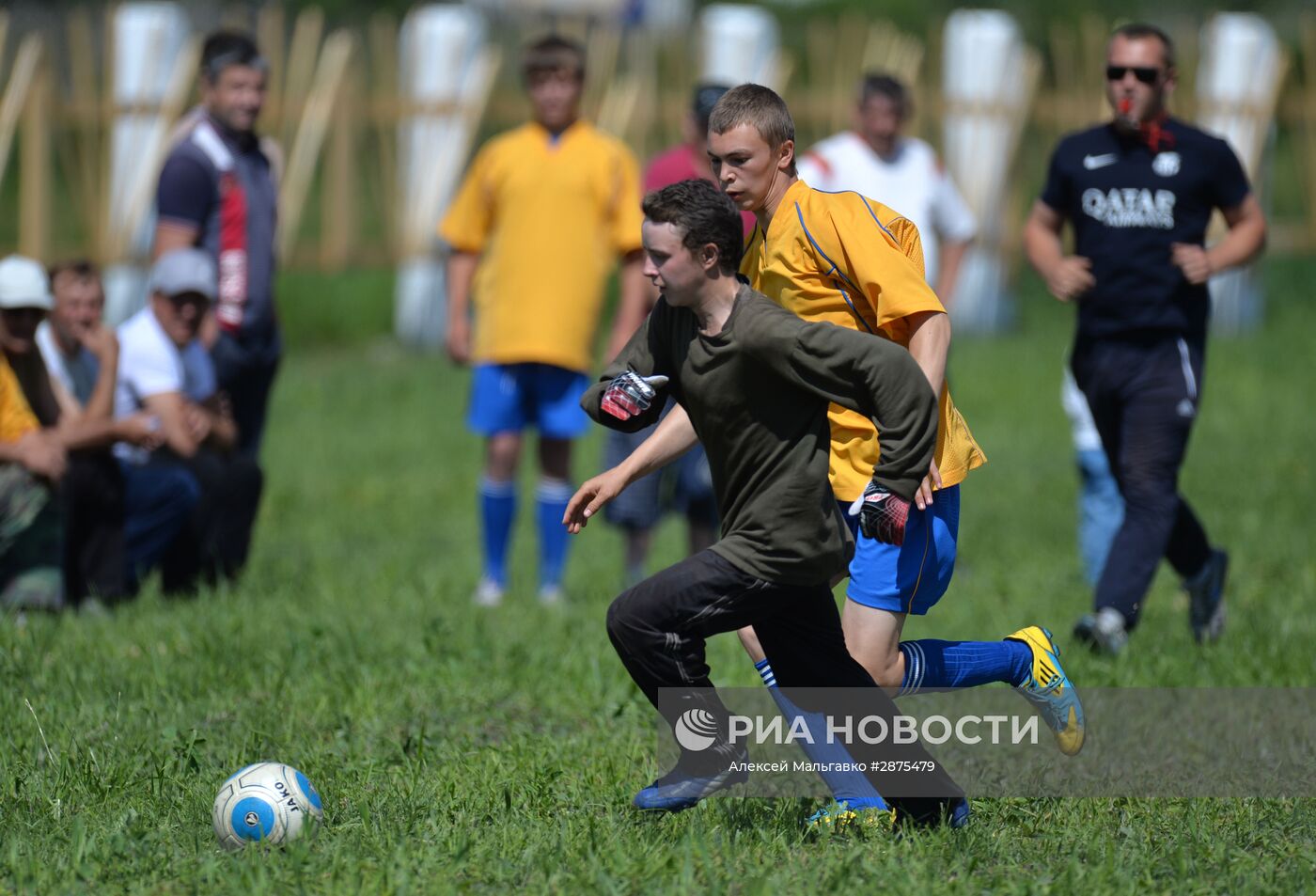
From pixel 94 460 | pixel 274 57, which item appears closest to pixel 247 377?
pixel 94 460

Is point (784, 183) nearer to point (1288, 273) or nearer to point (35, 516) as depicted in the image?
point (35, 516)

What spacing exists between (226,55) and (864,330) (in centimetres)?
415

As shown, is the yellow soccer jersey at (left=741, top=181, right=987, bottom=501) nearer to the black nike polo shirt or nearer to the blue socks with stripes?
the black nike polo shirt

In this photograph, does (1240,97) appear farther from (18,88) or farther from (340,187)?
(18,88)

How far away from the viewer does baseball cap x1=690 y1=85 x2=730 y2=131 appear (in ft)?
24.5

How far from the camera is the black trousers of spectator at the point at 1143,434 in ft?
20.3

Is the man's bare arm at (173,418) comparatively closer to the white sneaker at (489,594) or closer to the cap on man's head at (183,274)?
the cap on man's head at (183,274)

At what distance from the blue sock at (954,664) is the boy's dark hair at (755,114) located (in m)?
1.35

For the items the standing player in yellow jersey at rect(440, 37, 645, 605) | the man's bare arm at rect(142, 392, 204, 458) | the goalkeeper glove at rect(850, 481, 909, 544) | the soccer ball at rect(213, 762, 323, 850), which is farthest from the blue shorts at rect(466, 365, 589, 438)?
the goalkeeper glove at rect(850, 481, 909, 544)

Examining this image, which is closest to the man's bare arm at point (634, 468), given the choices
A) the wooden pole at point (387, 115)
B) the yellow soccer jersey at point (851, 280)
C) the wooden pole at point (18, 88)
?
the yellow soccer jersey at point (851, 280)

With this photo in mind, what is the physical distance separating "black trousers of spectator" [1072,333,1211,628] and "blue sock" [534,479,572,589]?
106 inches

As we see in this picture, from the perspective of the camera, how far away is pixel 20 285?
6.93 metres

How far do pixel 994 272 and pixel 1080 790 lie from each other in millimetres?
13056

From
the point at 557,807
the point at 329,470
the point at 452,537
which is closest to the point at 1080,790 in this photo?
the point at 557,807
